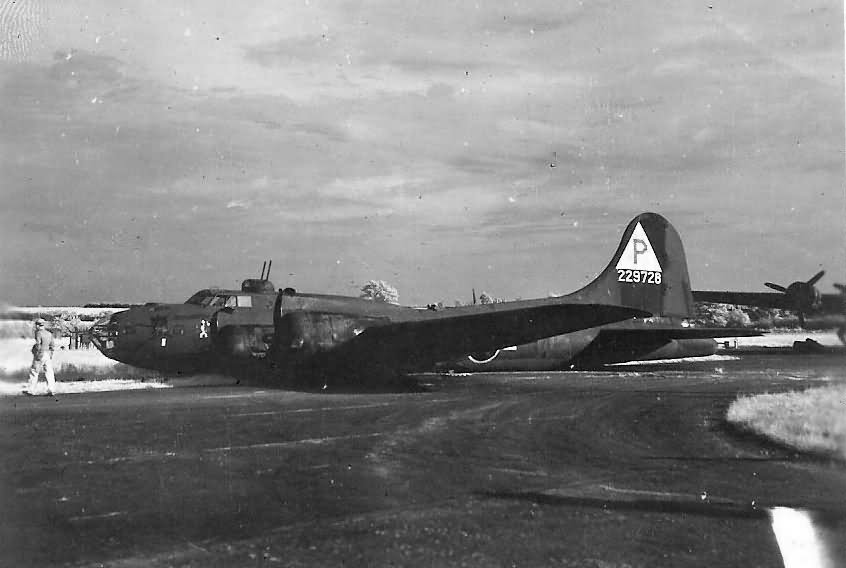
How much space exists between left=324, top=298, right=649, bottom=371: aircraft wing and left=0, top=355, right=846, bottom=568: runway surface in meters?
5.61

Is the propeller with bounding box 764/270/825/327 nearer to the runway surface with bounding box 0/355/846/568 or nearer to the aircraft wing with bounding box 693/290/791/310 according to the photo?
the aircraft wing with bounding box 693/290/791/310

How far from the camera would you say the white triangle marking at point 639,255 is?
1179 inches

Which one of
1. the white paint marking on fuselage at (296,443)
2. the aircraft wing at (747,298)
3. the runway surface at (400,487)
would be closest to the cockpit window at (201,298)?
the runway surface at (400,487)

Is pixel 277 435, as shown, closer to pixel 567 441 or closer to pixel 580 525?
pixel 567 441

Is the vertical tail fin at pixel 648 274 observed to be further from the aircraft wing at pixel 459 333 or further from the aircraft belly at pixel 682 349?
the aircraft wing at pixel 459 333

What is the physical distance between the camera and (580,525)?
7426 millimetres

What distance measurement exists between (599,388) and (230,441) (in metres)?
13.4

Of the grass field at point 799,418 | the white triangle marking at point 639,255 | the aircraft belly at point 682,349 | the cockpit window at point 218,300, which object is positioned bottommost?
the grass field at point 799,418

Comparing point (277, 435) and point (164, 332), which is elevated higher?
point (164, 332)

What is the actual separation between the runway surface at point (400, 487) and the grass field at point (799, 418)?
1.86 feet

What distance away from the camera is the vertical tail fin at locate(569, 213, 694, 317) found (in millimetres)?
29766

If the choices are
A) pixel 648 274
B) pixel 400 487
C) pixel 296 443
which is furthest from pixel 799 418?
pixel 648 274

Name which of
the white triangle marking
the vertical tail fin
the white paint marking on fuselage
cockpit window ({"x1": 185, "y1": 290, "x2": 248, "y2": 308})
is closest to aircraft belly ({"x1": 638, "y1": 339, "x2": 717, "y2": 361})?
the vertical tail fin

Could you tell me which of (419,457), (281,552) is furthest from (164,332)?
(281,552)
